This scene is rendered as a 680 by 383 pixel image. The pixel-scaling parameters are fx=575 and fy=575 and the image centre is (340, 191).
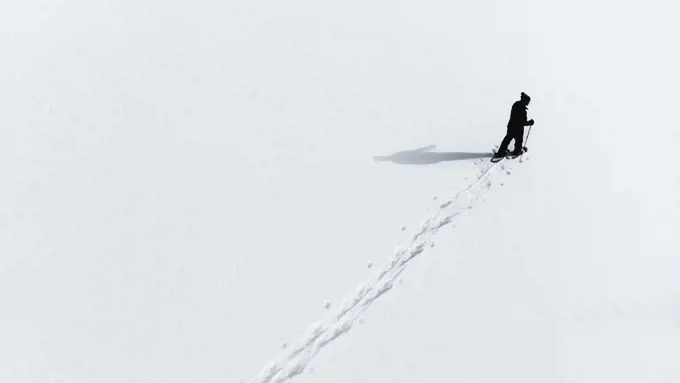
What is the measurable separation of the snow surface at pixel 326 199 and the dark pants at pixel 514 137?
0.49 meters

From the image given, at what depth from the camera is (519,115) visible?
12.2m

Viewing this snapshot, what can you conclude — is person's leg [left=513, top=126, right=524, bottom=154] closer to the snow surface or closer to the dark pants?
the dark pants

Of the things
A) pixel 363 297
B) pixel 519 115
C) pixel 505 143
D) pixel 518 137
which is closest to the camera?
pixel 363 297

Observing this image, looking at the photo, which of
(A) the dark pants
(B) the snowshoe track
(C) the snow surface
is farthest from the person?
(B) the snowshoe track

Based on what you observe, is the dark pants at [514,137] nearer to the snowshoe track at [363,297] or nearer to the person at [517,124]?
the person at [517,124]

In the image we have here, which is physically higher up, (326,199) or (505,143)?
(505,143)

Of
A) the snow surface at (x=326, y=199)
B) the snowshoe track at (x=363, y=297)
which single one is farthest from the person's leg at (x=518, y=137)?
the snowshoe track at (x=363, y=297)

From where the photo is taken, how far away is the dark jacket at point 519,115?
1218 cm

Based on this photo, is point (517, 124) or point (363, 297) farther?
point (517, 124)

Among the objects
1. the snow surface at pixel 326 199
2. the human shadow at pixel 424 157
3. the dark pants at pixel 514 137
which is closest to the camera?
the snow surface at pixel 326 199

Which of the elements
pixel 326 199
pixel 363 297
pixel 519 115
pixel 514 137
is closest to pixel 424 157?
pixel 514 137

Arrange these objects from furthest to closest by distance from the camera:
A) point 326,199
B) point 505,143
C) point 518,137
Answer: point 505,143 < point 518,137 < point 326,199

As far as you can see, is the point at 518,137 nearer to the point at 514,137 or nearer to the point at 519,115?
the point at 514,137

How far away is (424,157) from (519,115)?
7.40 feet
